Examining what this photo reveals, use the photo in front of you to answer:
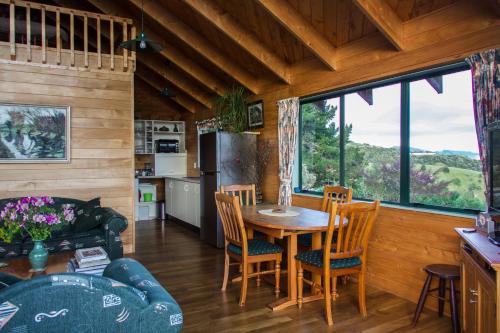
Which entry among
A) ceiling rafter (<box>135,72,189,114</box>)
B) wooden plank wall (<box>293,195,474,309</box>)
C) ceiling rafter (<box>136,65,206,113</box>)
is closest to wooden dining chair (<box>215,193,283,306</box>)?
wooden plank wall (<box>293,195,474,309</box>)

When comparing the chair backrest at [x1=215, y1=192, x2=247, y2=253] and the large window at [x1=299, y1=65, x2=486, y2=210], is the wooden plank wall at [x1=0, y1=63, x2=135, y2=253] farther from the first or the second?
the large window at [x1=299, y1=65, x2=486, y2=210]

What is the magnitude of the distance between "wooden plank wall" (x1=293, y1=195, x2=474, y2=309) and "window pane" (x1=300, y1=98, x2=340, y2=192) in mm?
1040

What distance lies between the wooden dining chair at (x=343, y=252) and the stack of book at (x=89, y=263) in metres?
1.61

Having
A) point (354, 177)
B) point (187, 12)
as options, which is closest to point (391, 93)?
point (354, 177)

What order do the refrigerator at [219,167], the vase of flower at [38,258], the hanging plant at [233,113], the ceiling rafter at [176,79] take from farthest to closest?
the ceiling rafter at [176,79]
the hanging plant at [233,113]
the refrigerator at [219,167]
the vase of flower at [38,258]

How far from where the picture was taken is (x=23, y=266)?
2885mm

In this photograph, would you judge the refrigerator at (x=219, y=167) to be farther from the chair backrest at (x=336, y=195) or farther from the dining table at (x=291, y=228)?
the dining table at (x=291, y=228)

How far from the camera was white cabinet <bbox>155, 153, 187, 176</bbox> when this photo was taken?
8438 millimetres

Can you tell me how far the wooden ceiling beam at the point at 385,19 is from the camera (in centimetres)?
328

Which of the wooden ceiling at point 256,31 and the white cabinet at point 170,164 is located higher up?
the wooden ceiling at point 256,31

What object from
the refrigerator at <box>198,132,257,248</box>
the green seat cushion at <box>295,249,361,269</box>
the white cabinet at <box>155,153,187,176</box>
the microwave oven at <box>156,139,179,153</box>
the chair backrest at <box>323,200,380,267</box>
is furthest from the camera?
the white cabinet at <box>155,153,187,176</box>

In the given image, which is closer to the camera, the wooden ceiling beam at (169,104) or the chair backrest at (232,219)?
the chair backrest at (232,219)

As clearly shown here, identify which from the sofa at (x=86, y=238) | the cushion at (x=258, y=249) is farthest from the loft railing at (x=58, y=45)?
the cushion at (x=258, y=249)

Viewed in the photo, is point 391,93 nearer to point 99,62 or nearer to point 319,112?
point 319,112
